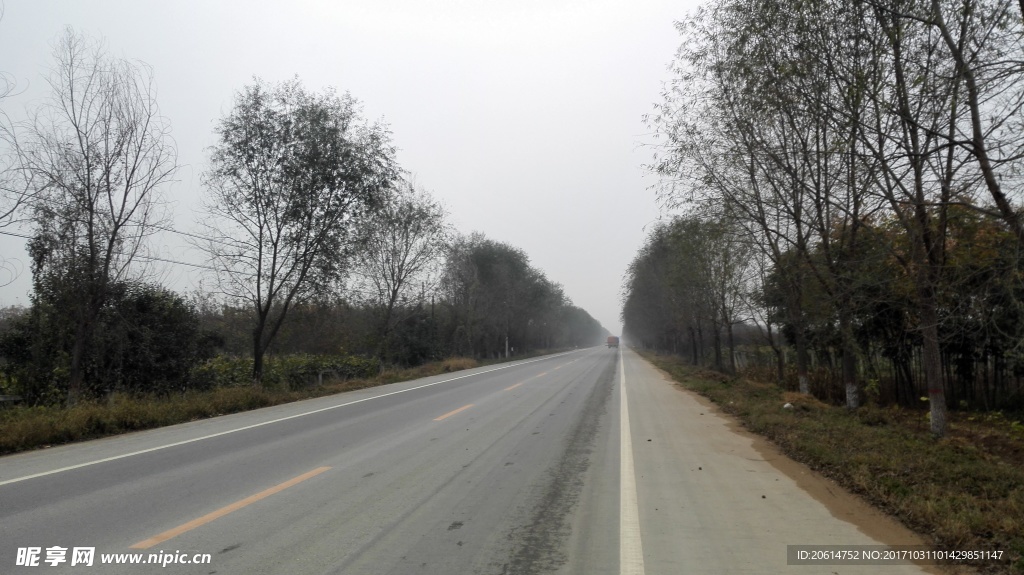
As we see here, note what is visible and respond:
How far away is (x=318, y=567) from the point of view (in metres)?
4.88

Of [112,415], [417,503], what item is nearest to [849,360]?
[417,503]

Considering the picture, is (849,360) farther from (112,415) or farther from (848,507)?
(112,415)

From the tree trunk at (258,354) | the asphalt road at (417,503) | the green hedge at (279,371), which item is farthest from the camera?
the tree trunk at (258,354)

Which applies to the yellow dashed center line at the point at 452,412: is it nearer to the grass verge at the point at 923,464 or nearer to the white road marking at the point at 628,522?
the white road marking at the point at 628,522

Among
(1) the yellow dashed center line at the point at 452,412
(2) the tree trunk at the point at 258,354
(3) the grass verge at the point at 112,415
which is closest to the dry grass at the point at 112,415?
(3) the grass verge at the point at 112,415

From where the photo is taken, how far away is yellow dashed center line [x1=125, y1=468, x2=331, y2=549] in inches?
214

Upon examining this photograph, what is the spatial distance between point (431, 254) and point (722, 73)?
25.2 m

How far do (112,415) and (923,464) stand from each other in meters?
14.0

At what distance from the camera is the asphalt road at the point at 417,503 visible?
5129 millimetres

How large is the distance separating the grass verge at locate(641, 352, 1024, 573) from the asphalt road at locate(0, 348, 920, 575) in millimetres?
697

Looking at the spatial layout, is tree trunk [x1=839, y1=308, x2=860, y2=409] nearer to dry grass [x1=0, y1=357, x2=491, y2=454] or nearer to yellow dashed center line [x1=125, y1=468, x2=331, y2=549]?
yellow dashed center line [x1=125, y1=468, x2=331, y2=549]

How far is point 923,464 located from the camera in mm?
8289

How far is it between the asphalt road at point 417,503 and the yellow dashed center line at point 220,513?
28mm

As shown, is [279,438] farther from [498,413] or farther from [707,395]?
[707,395]
